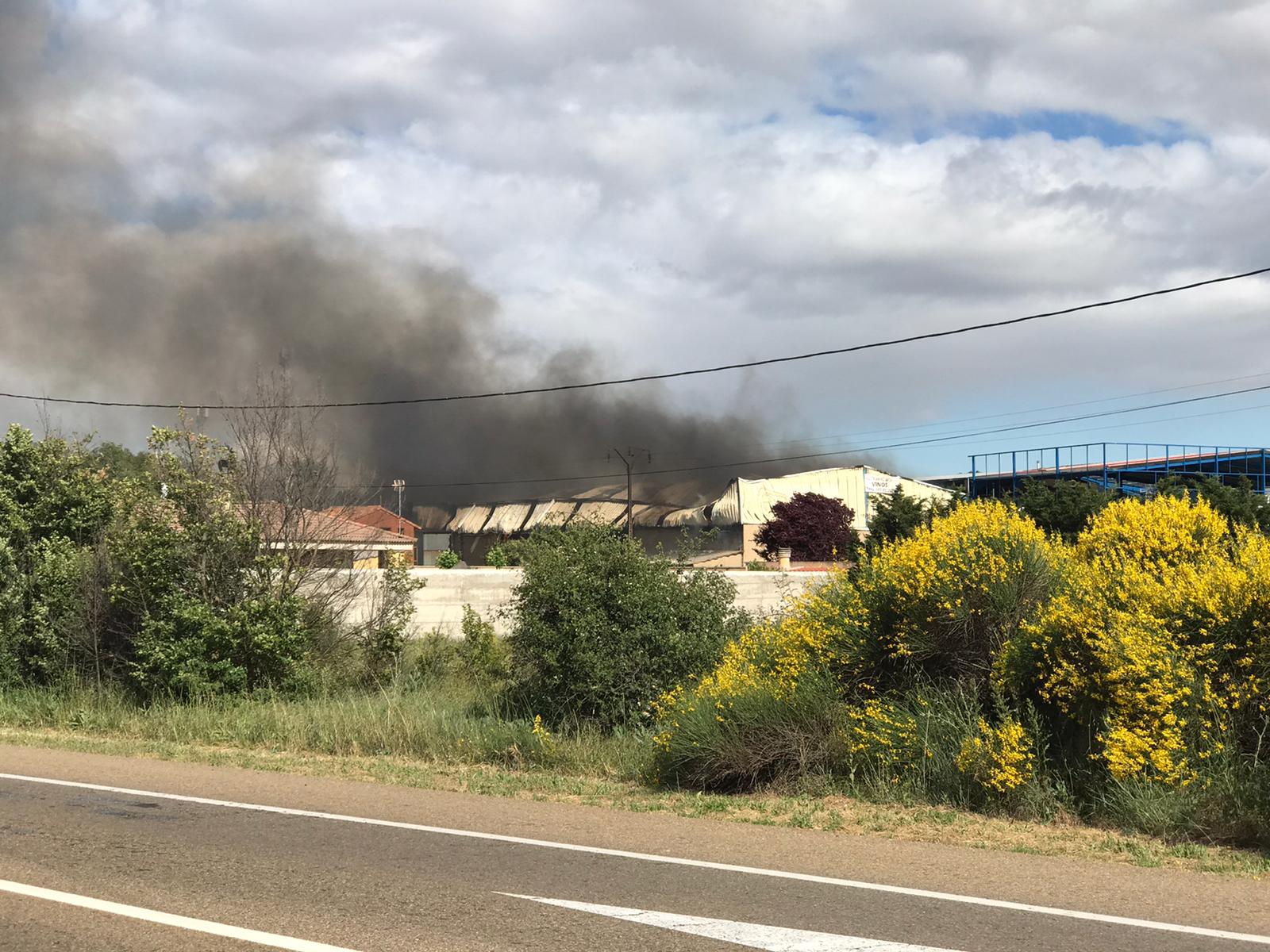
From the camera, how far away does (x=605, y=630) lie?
42.5ft

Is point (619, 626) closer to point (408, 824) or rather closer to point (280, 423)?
point (408, 824)

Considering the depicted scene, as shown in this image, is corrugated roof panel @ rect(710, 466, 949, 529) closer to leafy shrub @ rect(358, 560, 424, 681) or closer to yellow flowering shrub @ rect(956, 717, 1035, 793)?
leafy shrub @ rect(358, 560, 424, 681)

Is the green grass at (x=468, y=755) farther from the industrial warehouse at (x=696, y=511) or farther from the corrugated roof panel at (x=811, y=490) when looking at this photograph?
the corrugated roof panel at (x=811, y=490)

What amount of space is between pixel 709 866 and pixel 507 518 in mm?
76875

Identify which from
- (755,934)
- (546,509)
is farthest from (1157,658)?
(546,509)

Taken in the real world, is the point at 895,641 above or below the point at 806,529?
below

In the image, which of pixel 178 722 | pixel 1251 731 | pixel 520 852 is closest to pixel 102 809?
pixel 520 852

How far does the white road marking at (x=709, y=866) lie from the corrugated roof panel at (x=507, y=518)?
235ft

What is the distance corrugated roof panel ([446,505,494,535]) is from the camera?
281 ft

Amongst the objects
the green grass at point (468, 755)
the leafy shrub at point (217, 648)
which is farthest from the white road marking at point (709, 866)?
the leafy shrub at point (217, 648)

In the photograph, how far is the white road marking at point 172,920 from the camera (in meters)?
5.36

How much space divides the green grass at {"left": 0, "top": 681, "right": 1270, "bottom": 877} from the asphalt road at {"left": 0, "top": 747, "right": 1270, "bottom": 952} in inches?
21.3

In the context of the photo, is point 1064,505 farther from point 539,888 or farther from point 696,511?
point 696,511

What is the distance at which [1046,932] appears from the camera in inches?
225
